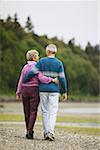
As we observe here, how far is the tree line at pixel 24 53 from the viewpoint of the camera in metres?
9.34

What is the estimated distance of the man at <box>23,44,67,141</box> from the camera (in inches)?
258

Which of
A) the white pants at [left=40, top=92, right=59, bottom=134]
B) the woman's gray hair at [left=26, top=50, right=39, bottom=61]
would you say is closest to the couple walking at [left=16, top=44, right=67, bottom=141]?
the white pants at [left=40, top=92, right=59, bottom=134]

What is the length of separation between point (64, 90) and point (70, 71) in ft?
34.6

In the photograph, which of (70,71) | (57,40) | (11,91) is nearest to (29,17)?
(57,40)

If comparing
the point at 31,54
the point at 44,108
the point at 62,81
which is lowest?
the point at 44,108

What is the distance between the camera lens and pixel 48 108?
6590mm

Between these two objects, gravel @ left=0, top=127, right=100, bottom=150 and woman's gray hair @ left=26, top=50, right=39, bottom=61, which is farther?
woman's gray hair @ left=26, top=50, right=39, bottom=61

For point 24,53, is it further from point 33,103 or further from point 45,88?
point 45,88

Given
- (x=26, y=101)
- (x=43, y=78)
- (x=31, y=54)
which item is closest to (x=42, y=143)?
(x=26, y=101)

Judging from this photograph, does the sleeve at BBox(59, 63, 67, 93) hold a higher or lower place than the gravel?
higher

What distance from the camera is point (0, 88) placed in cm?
1173

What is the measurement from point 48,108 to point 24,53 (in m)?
5.70

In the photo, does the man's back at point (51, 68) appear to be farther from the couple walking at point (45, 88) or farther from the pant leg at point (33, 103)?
the pant leg at point (33, 103)

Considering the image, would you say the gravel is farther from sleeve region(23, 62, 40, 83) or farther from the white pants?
sleeve region(23, 62, 40, 83)
